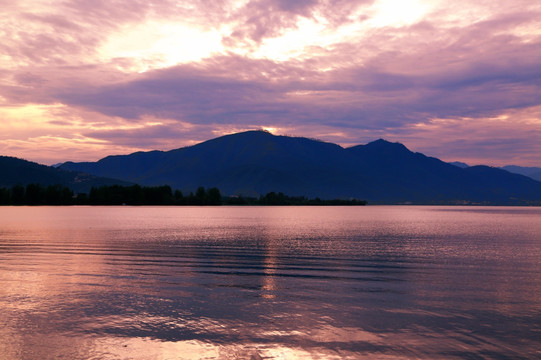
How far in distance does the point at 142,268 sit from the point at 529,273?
118 ft

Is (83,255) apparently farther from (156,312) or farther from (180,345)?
(180,345)

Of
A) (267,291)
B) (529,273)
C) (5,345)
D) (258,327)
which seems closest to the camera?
(5,345)

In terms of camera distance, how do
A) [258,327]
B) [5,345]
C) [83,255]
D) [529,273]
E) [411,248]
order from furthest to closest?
[411,248] < [83,255] < [529,273] < [258,327] < [5,345]

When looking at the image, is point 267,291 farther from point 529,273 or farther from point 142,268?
point 529,273

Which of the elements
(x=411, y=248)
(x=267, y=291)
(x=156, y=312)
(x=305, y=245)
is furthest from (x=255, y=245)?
(x=156, y=312)

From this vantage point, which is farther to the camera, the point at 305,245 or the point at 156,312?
the point at 305,245

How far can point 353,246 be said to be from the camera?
2608 inches

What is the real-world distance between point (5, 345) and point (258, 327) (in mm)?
11654

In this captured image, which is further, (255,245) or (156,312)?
(255,245)

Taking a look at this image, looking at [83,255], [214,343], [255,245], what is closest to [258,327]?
[214,343]

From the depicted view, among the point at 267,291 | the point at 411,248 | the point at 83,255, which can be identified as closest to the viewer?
the point at 267,291

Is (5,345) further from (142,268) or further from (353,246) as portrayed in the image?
(353,246)

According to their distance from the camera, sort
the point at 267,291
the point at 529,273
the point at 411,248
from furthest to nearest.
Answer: the point at 411,248 < the point at 529,273 < the point at 267,291

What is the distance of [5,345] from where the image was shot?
66.9ft
